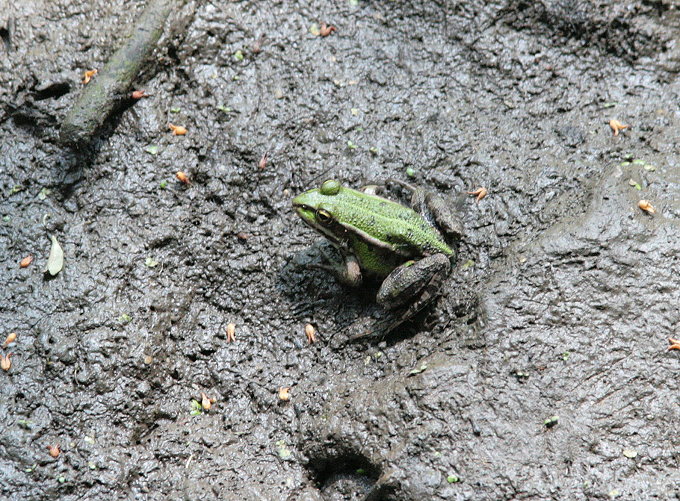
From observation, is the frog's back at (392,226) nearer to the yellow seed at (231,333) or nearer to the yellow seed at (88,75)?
the yellow seed at (231,333)

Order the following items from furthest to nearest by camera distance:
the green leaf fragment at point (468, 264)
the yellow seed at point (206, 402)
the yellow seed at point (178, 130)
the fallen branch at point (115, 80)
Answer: the yellow seed at point (178, 130)
the fallen branch at point (115, 80)
the green leaf fragment at point (468, 264)
the yellow seed at point (206, 402)

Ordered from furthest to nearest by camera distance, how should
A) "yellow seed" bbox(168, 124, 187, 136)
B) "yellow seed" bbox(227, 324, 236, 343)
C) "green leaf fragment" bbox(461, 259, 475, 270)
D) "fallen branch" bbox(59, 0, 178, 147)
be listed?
"yellow seed" bbox(168, 124, 187, 136) → "fallen branch" bbox(59, 0, 178, 147) → "yellow seed" bbox(227, 324, 236, 343) → "green leaf fragment" bbox(461, 259, 475, 270)

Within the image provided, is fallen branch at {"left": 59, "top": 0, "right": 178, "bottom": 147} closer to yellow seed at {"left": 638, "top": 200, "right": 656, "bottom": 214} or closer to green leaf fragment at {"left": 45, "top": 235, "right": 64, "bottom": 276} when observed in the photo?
green leaf fragment at {"left": 45, "top": 235, "right": 64, "bottom": 276}

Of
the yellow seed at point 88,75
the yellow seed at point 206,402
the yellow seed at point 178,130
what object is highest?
the yellow seed at point 88,75

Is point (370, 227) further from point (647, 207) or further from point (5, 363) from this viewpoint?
point (5, 363)

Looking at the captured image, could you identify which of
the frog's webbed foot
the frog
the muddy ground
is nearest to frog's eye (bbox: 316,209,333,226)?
the frog

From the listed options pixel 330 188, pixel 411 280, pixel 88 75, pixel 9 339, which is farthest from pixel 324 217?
pixel 88 75

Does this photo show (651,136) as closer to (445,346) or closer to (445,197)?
(445,197)

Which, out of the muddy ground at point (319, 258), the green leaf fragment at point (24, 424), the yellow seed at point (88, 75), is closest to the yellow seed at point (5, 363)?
the muddy ground at point (319, 258)
